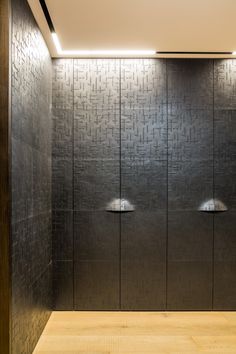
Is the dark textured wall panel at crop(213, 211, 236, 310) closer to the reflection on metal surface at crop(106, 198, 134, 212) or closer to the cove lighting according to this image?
the reflection on metal surface at crop(106, 198, 134, 212)

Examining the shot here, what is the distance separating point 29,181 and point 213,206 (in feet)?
6.25

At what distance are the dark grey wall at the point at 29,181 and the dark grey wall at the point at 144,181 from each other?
0.83 ft

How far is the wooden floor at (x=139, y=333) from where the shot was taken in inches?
100.0

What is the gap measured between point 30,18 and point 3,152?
1.18 metres

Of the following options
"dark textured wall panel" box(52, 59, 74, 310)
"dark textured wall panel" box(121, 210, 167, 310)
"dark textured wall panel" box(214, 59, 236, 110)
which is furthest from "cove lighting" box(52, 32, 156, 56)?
"dark textured wall panel" box(121, 210, 167, 310)

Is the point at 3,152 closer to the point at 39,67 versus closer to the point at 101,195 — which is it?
the point at 39,67

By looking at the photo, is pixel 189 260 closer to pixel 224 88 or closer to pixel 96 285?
pixel 96 285

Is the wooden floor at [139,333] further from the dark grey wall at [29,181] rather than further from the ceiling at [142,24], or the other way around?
the ceiling at [142,24]

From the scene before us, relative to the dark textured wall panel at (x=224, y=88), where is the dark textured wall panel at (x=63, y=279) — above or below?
below

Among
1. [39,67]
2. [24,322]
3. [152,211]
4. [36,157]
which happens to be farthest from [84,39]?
[24,322]

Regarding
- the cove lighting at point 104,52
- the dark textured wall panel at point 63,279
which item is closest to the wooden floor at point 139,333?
the dark textured wall panel at point 63,279

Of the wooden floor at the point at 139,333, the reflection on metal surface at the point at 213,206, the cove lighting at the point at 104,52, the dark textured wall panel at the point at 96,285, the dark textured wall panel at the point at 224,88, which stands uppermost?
the cove lighting at the point at 104,52

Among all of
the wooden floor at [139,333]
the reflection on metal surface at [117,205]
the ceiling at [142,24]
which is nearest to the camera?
the ceiling at [142,24]

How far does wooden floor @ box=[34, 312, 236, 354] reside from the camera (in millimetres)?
2539
